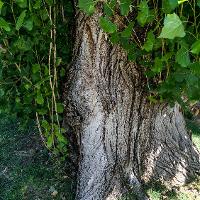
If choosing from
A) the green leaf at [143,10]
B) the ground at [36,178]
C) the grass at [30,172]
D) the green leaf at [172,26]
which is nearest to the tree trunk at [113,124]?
the ground at [36,178]

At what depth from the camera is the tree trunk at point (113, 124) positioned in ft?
9.32

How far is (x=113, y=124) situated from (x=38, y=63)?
675 millimetres

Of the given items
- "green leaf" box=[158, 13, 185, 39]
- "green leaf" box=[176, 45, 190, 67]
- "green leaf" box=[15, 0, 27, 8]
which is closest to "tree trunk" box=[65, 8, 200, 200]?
"green leaf" box=[15, 0, 27, 8]

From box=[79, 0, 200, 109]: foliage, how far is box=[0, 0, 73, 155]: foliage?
17.4 inches

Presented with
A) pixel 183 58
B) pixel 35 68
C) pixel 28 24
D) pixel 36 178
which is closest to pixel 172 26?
pixel 183 58

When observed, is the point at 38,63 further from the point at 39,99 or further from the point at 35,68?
the point at 39,99

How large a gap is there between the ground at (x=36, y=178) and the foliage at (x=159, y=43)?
806 millimetres

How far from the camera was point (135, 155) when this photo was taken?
314 cm

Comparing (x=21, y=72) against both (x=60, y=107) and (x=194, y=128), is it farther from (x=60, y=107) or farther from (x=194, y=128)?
(x=194, y=128)

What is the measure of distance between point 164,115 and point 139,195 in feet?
2.01

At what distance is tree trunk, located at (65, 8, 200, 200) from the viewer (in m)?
2.84

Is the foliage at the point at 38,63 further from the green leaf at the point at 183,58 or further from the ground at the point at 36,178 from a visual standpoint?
the green leaf at the point at 183,58

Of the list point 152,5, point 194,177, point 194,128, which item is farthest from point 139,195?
point 194,128

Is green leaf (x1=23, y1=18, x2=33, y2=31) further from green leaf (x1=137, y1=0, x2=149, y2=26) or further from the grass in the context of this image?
the grass
